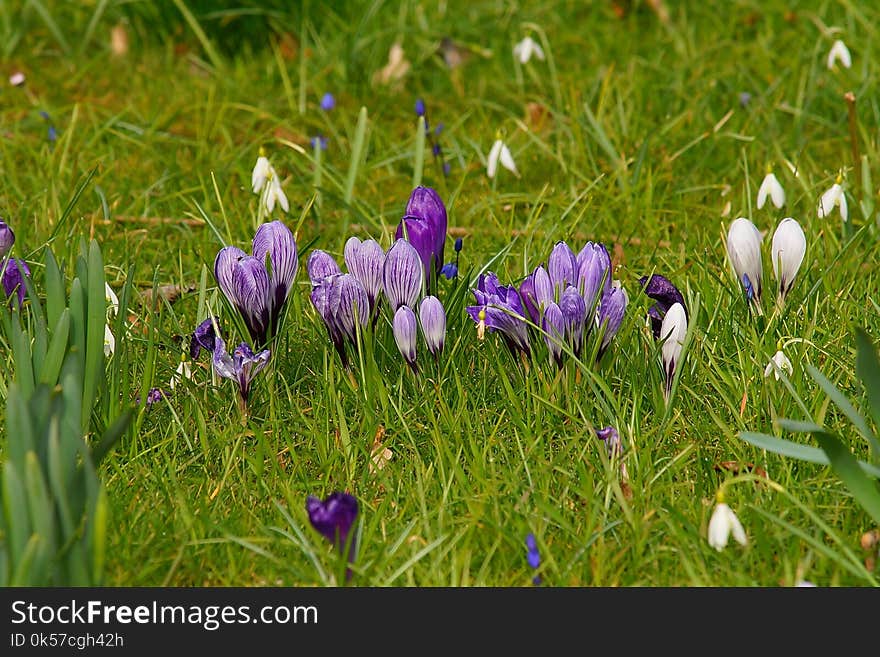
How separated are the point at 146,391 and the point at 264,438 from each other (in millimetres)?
294

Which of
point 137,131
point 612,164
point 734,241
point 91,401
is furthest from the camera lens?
point 137,131

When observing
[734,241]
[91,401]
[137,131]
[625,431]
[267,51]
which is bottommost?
[625,431]

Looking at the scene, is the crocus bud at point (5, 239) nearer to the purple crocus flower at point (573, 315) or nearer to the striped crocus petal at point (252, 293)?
the striped crocus petal at point (252, 293)

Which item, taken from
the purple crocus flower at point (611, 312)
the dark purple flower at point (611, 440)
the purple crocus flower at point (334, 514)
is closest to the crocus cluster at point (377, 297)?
the purple crocus flower at point (611, 312)

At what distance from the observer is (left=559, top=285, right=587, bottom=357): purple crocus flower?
7.97 feet

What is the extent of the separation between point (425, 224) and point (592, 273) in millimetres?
407

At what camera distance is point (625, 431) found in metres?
2.38

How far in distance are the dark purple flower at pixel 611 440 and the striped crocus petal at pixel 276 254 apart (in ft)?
2.59

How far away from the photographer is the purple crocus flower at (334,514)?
6.45ft

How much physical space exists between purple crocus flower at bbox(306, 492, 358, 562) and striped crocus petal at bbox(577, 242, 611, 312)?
78 centimetres

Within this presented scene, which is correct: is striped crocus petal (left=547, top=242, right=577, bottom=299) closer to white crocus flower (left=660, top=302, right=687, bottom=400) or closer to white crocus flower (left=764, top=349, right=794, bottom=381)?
white crocus flower (left=660, top=302, right=687, bottom=400)

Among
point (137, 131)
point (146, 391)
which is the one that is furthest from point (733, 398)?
point (137, 131)

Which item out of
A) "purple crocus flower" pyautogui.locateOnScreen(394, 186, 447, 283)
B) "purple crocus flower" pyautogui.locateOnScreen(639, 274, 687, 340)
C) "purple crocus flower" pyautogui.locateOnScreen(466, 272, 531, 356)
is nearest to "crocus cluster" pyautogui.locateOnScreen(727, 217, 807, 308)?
"purple crocus flower" pyautogui.locateOnScreen(639, 274, 687, 340)

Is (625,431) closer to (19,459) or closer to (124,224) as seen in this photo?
(19,459)
